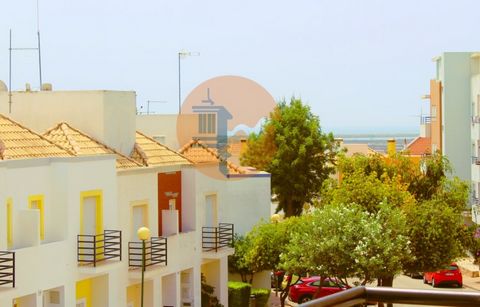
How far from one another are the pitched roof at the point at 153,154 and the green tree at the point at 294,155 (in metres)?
27.3

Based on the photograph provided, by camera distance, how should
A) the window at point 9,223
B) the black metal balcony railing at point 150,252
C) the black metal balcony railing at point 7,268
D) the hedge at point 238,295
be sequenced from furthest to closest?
the hedge at point 238,295, the black metal balcony railing at point 150,252, the window at point 9,223, the black metal balcony railing at point 7,268

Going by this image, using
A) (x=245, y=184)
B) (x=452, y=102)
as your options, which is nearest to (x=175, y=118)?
(x=245, y=184)

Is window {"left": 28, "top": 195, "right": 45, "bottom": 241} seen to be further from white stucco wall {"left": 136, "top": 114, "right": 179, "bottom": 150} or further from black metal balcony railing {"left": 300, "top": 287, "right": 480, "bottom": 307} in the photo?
black metal balcony railing {"left": 300, "top": 287, "right": 480, "bottom": 307}

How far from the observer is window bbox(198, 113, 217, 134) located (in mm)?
46062

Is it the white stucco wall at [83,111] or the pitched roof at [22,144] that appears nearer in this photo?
the pitched roof at [22,144]

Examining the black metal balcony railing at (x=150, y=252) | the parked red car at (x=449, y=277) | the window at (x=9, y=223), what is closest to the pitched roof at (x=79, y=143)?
the black metal balcony railing at (x=150, y=252)

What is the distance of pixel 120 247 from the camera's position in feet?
95.8

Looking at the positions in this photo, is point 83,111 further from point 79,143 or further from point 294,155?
point 294,155

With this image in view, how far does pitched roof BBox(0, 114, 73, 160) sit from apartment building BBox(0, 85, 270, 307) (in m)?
0.05

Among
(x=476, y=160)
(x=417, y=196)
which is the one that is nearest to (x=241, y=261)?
(x=417, y=196)

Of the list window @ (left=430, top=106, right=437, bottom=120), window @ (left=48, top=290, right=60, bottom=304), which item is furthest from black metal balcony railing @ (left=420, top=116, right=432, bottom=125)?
window @ (left=48, top=290, right=60, bottom=304)

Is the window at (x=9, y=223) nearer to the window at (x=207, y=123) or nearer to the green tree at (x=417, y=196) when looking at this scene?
the green tree at (x=417, y=196)

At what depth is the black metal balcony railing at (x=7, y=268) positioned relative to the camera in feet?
81.2

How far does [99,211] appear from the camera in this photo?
29.2 m
